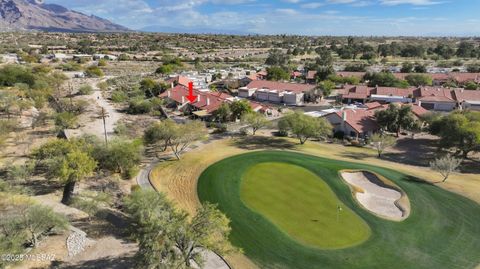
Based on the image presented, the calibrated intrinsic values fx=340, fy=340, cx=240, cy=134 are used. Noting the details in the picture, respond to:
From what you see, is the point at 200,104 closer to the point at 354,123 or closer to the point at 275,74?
the point at 354,123

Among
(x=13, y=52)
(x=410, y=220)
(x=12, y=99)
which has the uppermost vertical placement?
(x=13, y=52)

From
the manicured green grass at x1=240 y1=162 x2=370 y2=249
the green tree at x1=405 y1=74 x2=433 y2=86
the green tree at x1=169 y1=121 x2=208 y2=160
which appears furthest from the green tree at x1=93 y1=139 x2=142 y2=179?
the green tree at x1=405 y1=74 x2=433 y2=86

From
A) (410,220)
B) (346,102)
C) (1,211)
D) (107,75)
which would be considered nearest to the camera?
(1,211)

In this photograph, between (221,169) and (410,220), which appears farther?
(221,169)

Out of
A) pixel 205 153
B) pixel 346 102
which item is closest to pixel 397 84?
pixel 346 102

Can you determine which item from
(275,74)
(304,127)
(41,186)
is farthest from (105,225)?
(275,74)

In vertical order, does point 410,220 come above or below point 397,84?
below

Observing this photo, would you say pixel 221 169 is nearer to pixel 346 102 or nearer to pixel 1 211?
pixel 1 211
